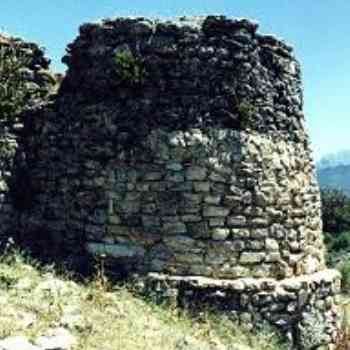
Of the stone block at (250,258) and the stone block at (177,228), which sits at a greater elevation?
the stone block at (177,228)

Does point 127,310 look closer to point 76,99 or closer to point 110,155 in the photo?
point 110,155

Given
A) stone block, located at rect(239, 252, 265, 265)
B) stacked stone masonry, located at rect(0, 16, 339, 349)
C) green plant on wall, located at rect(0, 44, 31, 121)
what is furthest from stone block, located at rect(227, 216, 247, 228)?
green plant on wall, located at rect(0, 44, 31, 121)

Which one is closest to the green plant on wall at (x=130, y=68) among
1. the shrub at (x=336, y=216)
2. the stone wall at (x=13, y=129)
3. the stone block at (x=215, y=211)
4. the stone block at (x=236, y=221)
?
the stone wall at (x=13, y=129)

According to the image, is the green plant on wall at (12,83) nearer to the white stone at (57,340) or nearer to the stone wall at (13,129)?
the stone wall at (13,129)

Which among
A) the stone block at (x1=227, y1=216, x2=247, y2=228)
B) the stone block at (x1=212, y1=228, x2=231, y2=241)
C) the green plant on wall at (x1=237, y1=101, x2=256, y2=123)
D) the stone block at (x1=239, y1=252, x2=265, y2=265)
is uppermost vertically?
the green plant on wall at (x1=237, y1=101, x2=256, y2=123)

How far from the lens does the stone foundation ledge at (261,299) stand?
9453mm

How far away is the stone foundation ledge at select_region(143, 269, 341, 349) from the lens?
945 cm

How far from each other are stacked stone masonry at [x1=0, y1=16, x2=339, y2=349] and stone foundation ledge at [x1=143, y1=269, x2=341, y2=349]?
0.02 metres

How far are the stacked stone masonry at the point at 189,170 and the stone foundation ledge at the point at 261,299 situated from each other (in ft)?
0.06

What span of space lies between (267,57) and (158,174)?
2261 millimetres

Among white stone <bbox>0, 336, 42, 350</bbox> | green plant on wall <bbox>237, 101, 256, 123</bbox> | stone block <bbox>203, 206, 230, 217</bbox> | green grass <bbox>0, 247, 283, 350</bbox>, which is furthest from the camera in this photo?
green plant on wall <bbox>237, 101, 256, 123</bbox>

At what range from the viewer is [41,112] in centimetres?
1066

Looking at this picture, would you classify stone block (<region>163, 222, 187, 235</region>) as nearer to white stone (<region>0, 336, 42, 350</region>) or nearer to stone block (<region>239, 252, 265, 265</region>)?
stone block (<region>239, 252, 265, 265</region>)

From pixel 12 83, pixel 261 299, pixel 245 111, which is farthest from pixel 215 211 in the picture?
pixel 12 83
